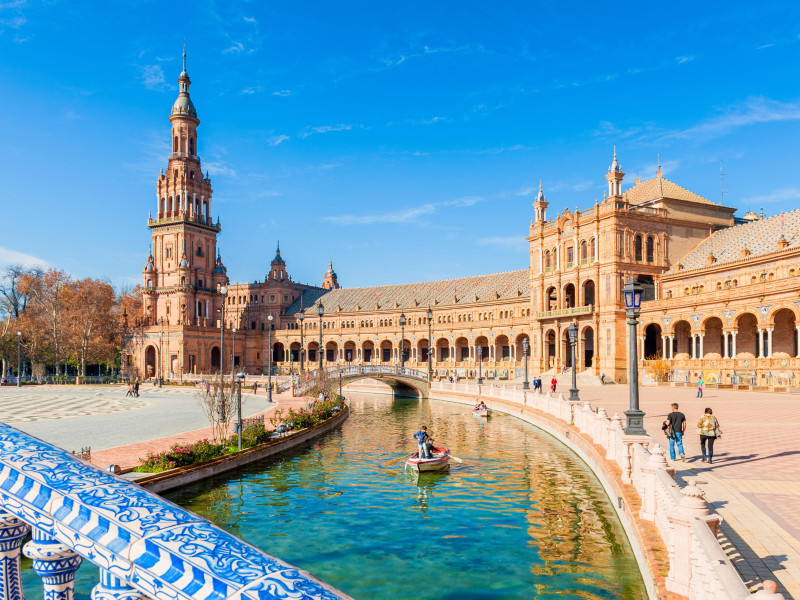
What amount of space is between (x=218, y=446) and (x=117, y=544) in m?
20.3

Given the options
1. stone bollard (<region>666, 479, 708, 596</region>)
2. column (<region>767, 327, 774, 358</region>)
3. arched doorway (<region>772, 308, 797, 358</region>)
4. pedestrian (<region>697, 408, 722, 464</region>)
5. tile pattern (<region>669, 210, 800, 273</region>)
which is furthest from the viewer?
tile pattern (<region>669, 210, 800, 273</region>)

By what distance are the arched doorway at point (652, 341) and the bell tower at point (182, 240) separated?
65952 millimetres

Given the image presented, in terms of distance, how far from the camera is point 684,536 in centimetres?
756

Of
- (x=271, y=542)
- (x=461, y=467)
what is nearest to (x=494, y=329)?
(x=461, y=467)

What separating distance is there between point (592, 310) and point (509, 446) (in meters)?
39.9

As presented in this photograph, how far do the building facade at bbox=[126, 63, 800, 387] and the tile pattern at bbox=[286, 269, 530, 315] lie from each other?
302 millimetres

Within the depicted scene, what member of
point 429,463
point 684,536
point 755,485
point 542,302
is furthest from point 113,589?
point 542,302

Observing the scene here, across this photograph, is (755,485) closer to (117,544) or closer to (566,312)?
(117,544)

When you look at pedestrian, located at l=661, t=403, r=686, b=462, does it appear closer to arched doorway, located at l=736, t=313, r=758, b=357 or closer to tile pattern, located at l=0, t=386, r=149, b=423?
tile pattern, located at l=0, t=386, r=149, b=423

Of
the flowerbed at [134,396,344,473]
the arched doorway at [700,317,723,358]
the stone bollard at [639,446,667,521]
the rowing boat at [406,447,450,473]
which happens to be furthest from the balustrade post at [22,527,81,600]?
the arched doorway at [700,317,723,358]

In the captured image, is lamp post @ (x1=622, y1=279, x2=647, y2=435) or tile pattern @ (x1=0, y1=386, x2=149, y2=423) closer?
lamp post @ (x1=622, y1=279, x2=647, y2=435)

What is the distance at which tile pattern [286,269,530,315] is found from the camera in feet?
284

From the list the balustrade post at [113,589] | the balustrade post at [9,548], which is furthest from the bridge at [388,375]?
the balustrade post at [113,589]

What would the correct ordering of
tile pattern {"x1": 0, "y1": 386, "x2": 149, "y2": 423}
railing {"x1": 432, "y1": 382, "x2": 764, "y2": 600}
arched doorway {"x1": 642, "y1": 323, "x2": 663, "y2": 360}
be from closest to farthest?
railing {"x1": 432, "y1": 382, "x2": 764, "y2": 600} → tile pattern {"x1": 0, "y1": 386, "x2": 149, "y2": 423} → arched doorway {"x1": 642, "y1": 323, "x2": 663, "y2": 360}
